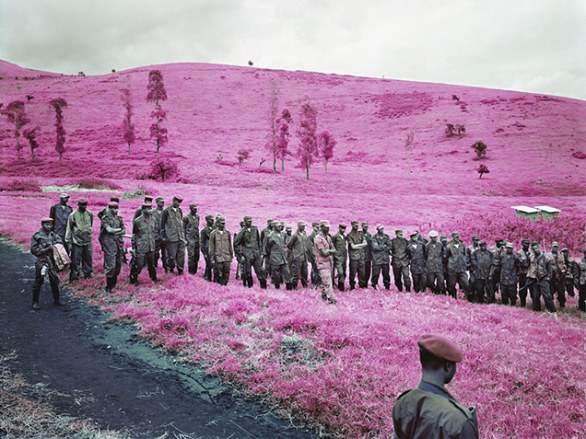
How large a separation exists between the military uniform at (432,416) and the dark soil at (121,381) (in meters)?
2.91

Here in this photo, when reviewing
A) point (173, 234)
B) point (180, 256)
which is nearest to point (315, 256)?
point (180, 256)

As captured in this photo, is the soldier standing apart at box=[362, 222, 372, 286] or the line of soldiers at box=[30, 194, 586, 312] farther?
the soldier standing apart at box=[362, 222, 372, 286]

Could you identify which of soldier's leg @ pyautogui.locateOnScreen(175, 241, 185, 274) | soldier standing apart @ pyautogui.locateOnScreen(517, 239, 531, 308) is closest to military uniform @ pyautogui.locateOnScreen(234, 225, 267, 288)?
soldier's leg @ pyautogui.locateOnScreen(175, 241, 185, 274)

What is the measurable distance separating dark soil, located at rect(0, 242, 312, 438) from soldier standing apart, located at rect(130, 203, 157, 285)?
1.98 metres

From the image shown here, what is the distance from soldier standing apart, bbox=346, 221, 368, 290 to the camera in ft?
43.0

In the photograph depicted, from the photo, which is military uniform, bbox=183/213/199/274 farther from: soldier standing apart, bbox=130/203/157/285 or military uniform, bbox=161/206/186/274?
soldier standing apart, bbox=130/203/157/285

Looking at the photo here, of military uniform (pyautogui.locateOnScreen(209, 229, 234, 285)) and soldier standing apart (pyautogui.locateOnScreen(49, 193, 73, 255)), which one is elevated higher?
soldier standing apart (pyautogui.locateOnScreen(49, 193, 73, 255))

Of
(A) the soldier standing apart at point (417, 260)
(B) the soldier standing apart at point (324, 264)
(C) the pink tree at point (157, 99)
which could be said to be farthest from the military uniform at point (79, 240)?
(C) the pink tree at point (157, 99)

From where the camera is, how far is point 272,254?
1216 cm

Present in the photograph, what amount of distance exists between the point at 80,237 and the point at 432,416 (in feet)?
35.3

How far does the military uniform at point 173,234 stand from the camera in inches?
464

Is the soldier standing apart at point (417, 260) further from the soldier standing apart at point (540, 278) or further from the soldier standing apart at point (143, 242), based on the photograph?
the soldier standing apart at point (143, 242)

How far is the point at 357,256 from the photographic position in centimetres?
1322

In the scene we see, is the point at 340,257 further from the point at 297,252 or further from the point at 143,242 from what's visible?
the point at 143,242
